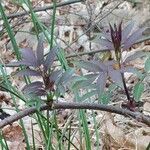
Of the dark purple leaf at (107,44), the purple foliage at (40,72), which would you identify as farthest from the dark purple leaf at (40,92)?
the dark purple leaf at (107,44)

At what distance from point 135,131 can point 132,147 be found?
14cm


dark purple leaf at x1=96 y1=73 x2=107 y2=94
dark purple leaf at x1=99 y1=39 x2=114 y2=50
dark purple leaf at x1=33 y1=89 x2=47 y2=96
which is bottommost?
dark purple leaf at x1=96 y1=73 x2=107 y2=94

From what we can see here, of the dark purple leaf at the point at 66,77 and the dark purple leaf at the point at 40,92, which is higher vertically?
the dark purple leaf at the point at 66,77

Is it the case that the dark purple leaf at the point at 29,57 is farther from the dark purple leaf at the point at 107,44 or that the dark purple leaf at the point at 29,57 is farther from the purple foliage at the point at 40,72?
the dark purple leaf at the point at 107,44

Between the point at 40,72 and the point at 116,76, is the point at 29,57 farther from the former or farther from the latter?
the point at 116,76

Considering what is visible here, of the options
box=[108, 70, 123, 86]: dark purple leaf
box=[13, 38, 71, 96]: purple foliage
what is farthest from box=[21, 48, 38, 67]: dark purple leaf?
box=[108, 70, 123, 86]: dark purple leaf

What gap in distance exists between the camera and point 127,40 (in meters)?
0.68

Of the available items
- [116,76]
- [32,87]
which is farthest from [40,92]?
[116,76]

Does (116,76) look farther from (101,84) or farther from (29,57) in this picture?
(29,57)

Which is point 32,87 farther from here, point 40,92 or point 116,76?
point 116,76

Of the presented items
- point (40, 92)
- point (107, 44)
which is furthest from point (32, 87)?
point (107, 44)

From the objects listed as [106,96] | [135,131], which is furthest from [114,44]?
[135,131]

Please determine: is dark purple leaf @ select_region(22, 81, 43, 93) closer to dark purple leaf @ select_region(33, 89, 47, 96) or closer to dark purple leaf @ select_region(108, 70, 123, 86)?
dark purple leaf @ select_region(33, 89, 47, 96)

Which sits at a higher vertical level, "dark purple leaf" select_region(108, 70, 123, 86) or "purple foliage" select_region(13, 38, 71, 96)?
"purple foliage" select_region(13, 38, 71, 96)
